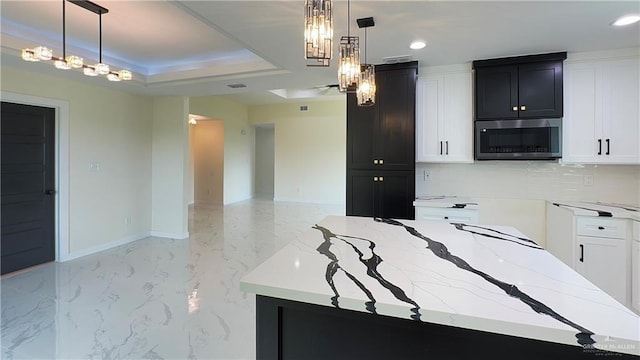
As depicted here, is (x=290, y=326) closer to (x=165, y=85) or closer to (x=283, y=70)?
(x=283, y=70)

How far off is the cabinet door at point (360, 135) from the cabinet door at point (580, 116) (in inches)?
77.3

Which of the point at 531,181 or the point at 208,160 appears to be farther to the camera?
the point at 208,160

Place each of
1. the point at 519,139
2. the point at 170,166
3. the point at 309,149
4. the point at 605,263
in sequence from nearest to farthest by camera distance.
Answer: the point at 605,263
the point at 519,139
the point at 170,166
the point at 309,149

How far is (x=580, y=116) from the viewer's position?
3.22 m

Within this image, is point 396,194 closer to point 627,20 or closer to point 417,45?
point 417,45

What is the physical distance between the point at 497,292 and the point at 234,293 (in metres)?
2.73

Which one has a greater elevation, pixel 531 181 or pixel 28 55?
pixel 28 55

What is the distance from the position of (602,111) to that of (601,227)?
46.3 inches

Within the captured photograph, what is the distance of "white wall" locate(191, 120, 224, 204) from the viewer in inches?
337

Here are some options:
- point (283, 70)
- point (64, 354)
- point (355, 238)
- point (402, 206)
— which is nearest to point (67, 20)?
point (283, 70)

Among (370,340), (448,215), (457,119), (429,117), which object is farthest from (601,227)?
(370,340)

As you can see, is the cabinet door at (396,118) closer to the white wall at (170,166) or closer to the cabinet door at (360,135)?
the cabinet door at (360,135)

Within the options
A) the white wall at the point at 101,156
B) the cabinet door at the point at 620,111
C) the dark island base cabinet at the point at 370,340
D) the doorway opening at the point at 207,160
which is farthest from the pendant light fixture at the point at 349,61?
the doorway opening at the point at 207,160

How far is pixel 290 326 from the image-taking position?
1.24 metres
